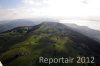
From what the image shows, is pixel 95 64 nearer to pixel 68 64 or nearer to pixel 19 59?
pixel 68 64

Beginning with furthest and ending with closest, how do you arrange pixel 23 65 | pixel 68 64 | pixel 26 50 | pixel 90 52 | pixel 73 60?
pixel 90 52 < pixel 26 50 < pixel 73 60 < pixel 68 64 < pixel 23 65

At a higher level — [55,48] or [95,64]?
[55,48]

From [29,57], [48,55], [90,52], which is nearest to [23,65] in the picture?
[29,57]

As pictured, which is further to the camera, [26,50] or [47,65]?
[26,50]

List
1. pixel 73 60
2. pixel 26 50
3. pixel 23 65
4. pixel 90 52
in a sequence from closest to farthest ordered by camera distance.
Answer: pixel 23 65
pixel 73 60
pixel 26 50
pixel 90 52

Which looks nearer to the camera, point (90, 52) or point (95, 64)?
point (95, 64)

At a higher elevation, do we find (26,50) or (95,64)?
(26,50)

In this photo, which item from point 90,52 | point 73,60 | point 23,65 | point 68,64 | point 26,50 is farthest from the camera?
point 90,52

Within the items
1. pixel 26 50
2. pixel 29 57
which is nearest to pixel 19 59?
pixel 29 57

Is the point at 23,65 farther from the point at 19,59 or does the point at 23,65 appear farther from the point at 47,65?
the point at 47,65
